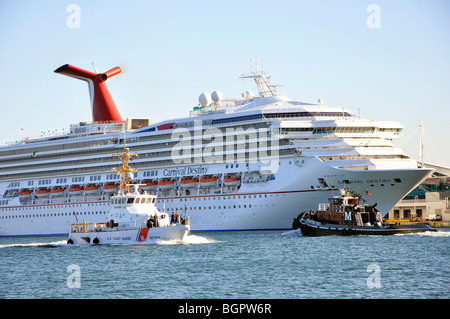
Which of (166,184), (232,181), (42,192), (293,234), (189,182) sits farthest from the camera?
(42,192)

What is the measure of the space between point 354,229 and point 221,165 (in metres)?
19.3

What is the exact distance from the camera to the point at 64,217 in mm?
86938

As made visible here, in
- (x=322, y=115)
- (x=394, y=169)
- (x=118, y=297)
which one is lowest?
(x=118, y=297)

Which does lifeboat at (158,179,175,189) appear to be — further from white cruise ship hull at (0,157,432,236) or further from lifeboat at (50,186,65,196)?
lifeboat at (50,186,65,196)

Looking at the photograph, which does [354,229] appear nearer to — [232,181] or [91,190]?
[232,181]

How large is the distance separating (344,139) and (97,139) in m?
31.4

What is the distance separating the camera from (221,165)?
76188mm

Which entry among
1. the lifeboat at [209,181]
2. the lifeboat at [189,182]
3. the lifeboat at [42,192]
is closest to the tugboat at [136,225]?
the lifeboat at [209,181]

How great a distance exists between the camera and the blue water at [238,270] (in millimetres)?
33688

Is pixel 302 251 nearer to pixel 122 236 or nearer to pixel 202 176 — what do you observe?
pixel 122 236

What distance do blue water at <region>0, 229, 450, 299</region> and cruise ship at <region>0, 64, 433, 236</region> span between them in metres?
10.7

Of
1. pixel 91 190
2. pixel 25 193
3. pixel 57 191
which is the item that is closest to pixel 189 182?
pixel 91 190

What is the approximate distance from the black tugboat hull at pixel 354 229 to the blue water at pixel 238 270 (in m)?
2.67
